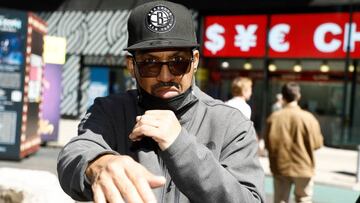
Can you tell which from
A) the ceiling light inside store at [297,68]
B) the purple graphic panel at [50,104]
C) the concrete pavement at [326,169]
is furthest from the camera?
the ceiling light inside store at [297,68]

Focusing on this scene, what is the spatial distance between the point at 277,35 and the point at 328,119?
11.4 feet

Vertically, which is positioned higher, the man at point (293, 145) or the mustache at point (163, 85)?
the mustache at point (163, 85)

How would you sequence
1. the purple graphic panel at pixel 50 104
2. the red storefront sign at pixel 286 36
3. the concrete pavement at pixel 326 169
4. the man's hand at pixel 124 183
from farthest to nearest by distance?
the red storefront sign at pixel 286 36
the purple graphic panel at pixel 50 104
the concrete pavement at pixel 326 169
the man's hand at pixel 124 183

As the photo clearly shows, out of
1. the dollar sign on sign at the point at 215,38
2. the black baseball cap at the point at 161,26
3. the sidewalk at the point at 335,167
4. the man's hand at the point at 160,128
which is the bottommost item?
the sidewalk at the point at 335,167

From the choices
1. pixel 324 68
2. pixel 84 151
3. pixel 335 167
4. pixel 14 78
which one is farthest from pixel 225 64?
pixel 84 151

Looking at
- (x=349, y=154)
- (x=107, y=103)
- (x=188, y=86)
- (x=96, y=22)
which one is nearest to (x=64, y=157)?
(x=107, y=103)

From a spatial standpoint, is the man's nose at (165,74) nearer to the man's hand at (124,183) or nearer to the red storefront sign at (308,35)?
the man's hand at (124,183)

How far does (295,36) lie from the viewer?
57.1 ft

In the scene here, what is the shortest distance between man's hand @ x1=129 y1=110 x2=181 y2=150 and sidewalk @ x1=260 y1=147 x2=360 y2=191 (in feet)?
30.4

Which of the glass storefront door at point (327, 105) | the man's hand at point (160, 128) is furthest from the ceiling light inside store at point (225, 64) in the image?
the man's hand at point (160, 128)

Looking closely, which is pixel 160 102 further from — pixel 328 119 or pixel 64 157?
pixel 328 119

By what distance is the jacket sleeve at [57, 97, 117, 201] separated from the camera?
48.3 inches

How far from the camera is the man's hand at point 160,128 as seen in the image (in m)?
1.16

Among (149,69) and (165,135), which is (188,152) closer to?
(165,135)
